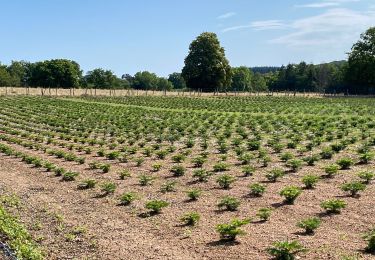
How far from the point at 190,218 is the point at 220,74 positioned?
302 ft

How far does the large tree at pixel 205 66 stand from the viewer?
10112 cm

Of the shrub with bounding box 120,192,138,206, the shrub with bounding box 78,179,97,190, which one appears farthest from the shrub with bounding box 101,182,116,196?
the shrub with bounding box 120,192,138,206

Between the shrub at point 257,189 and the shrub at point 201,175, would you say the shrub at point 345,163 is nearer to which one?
the shrub at point 257,189

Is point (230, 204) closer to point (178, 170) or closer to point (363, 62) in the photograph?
point (178, 170)

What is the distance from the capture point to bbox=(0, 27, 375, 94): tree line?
10088cm

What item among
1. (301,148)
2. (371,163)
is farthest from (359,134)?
(371,163)

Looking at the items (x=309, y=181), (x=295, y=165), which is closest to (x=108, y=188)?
(x=309, y=181)

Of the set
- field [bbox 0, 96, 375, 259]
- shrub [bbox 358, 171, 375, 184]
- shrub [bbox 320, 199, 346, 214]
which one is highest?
shrub [bbox 358, 171, 375, 184]

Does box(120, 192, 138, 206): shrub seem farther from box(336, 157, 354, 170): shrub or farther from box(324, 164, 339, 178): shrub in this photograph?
box(336, 157, 354, 170): shrub

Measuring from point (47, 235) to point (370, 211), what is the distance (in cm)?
842

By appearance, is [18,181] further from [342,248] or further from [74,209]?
[342,248]

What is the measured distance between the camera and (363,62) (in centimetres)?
9806

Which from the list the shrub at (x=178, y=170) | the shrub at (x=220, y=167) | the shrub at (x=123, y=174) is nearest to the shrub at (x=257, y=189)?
the shrub at (x=220, y=167)

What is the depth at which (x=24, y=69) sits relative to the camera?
157750 millimetres
